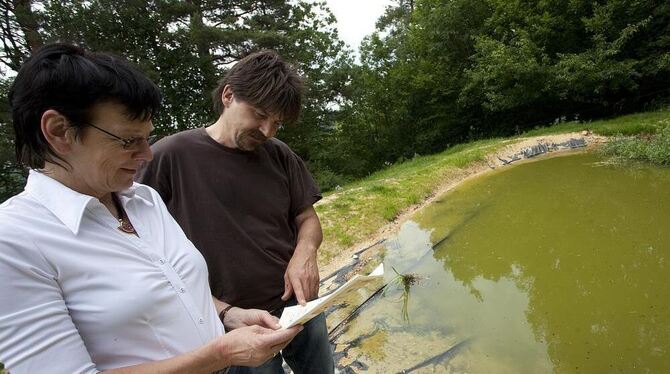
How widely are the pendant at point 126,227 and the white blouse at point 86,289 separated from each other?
0.8 inches

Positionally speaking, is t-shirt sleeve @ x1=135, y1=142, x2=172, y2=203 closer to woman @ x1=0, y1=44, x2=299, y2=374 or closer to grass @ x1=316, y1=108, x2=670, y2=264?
woman @ x1=0, y1=44, x2=299, y2=374

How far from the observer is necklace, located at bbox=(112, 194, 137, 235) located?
3.40 ft

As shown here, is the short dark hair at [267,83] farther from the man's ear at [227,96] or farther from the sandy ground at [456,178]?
the sandy ground at [456,178]

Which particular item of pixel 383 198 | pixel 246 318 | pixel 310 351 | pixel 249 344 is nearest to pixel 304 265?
pixel 246 318

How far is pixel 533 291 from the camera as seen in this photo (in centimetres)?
381

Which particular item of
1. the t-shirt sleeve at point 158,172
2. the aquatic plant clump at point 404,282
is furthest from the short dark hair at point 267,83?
the aquatic plant clump at point 404,282

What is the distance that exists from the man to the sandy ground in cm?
346

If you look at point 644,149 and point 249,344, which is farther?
point 644,149

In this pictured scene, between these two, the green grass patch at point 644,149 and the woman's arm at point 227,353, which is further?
the green grass patch at point 644,149

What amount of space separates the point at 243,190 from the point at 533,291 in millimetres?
3410

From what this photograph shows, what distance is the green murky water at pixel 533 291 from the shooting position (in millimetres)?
2936

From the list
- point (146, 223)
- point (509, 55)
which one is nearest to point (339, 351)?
point (146, 223)

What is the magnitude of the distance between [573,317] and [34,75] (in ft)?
12.8

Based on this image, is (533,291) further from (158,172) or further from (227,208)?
(158,172)
